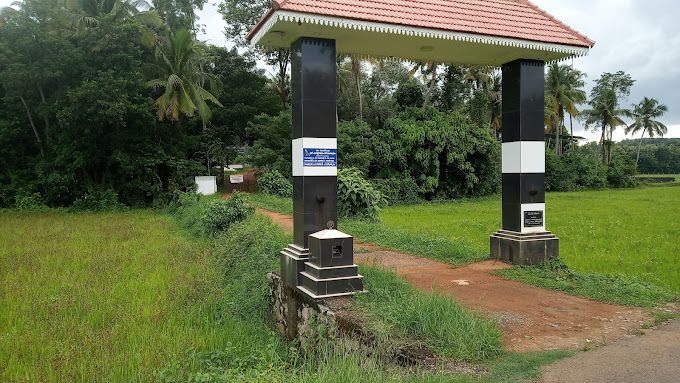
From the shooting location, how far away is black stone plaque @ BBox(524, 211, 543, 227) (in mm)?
7516

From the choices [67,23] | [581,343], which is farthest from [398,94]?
[581,343]

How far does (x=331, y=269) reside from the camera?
5.45 metres

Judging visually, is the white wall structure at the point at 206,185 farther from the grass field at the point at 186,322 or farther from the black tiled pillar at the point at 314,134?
the black tiled pillar at the point at 314,134

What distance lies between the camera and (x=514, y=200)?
7.63m

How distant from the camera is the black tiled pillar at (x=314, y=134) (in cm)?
588

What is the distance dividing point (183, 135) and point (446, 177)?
13.1 m

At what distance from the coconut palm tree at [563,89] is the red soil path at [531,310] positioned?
105 ft

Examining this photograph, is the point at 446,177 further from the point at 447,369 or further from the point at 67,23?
the point at 447,369

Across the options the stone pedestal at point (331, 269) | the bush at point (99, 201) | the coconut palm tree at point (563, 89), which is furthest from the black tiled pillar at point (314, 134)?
the coconut palm tree at point (563, 89)

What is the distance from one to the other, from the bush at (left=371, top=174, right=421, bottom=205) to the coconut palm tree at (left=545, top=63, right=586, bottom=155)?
62.3ft

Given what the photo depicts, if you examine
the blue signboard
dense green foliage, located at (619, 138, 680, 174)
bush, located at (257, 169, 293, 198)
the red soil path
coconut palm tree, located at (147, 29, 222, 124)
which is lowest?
the red soil path

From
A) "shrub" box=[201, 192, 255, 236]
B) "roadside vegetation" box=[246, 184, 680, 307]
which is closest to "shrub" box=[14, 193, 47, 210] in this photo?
"roadside vegetation" box=[246, 184, 680, 307]

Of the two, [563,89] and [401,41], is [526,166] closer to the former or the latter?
[401,41]

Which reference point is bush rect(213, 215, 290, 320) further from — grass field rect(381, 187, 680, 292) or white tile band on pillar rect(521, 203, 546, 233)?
white tile band on pillar rect(521, 203, 546, 233)
